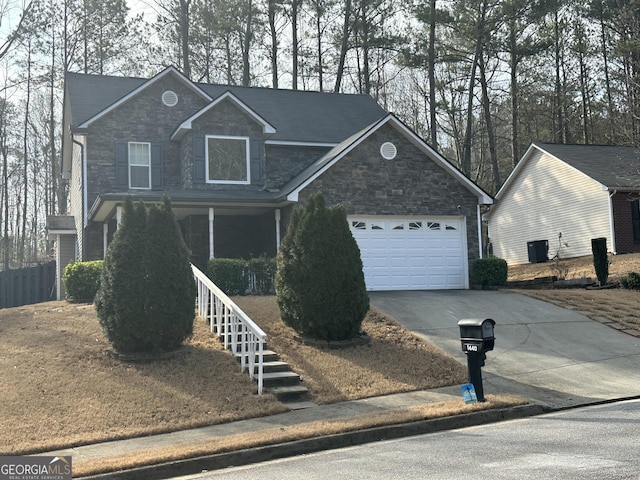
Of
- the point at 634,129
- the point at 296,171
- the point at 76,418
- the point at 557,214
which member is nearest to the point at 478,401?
the point at 76,418

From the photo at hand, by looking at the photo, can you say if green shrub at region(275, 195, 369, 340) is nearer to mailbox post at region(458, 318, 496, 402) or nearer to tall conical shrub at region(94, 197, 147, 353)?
tall conical shrub at region(94, 197, 147, 353)

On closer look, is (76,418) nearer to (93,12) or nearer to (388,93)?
(93,12)

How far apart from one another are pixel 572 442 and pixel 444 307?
8.89 metres

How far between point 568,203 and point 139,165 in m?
18.1

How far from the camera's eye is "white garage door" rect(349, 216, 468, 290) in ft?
61.8

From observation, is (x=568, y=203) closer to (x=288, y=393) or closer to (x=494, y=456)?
(x=288, y=393)

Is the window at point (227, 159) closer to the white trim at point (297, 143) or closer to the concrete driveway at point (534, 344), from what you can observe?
the white trim at point (297, 143)

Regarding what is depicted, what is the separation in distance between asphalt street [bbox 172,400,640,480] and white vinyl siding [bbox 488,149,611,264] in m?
20.3

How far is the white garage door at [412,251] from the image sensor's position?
18844 millimetres

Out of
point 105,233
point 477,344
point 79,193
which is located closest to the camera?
point 477,344

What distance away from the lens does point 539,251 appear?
29.9m

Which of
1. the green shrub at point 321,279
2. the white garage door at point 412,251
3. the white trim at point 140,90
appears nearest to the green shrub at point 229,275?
the white garage door at point 412,251

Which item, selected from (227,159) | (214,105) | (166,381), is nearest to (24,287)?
(227,159)

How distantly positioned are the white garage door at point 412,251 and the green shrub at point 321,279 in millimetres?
5927
